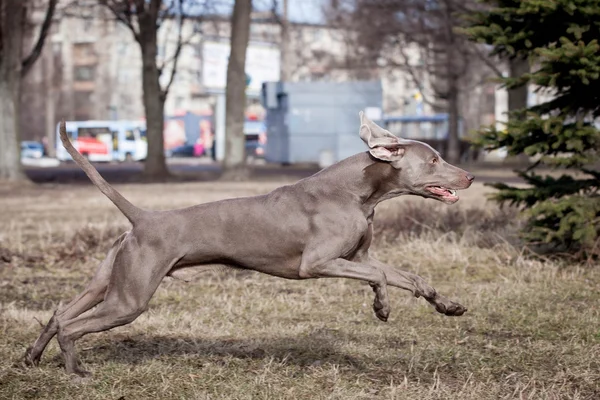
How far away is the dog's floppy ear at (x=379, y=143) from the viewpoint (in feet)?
19.0

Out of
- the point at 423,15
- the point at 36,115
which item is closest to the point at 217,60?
the point at 423,15

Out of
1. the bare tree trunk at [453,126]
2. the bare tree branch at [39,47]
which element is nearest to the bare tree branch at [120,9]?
the bare tree branch at [39,47]

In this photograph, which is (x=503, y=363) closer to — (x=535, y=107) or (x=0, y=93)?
(x=535, y=107)

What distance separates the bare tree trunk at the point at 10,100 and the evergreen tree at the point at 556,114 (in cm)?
1758

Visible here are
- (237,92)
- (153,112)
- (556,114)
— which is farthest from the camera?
(153,112)

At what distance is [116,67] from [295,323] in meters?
99.7

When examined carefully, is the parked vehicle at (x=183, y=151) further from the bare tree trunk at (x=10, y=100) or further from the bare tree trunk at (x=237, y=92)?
the bare tree trunk at (x=10, y=100)

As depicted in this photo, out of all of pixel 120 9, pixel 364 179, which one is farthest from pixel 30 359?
pixel 120 9

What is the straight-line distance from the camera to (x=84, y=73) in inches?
4446

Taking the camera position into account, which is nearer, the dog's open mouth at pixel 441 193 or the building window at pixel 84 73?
the dog's open mouth at pixel 441 193

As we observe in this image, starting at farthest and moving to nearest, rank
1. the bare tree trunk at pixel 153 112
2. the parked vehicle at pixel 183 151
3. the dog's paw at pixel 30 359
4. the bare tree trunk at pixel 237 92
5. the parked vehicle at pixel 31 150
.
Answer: the parked vehicle at pixel 31 150 → the parked vehicle at pixel 183 151 → the bare tree trunk at pixel 153 112 → the bare tree trunk at pixel 237 92 → the dog's paw at pixel 30 359

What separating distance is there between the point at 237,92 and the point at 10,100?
5.87 meters

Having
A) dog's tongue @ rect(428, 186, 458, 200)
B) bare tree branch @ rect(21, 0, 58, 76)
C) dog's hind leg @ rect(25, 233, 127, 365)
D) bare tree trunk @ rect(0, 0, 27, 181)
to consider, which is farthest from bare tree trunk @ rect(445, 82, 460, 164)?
dog's hind leg @ rect(25, 233, 127, 365)

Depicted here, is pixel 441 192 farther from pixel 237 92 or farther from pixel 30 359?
pixel 237 92
